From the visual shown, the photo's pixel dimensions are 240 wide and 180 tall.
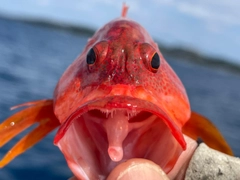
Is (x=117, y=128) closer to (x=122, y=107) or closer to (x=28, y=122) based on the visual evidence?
(x=122, y=107)

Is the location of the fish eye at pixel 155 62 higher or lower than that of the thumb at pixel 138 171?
higher

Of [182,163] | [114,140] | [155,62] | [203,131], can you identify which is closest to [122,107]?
[114,140]

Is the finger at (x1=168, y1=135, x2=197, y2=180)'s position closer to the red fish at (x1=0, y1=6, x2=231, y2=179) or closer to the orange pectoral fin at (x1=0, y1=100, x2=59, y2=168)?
the red fish at (x1=0, y1=6, x2=231, y2=179)

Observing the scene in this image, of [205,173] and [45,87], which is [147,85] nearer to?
[205,173]

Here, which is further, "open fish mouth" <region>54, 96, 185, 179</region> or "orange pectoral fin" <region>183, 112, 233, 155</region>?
"orange pectoral fin" <region>183, 112, 233, 155</region>

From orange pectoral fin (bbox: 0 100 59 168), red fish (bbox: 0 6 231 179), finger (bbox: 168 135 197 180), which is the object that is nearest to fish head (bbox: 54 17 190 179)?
red fish (bbox: 0 6 231 179)

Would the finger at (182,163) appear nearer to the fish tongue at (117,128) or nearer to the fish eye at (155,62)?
the fish tongue at (117,128)

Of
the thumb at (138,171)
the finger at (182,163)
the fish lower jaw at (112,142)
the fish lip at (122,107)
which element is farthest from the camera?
the finger at (182,163)

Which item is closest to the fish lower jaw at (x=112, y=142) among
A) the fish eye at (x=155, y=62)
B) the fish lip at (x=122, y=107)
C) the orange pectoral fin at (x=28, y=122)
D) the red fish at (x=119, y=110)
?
the red fish at (x=119, y=110)

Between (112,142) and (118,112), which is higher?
(118,112)
